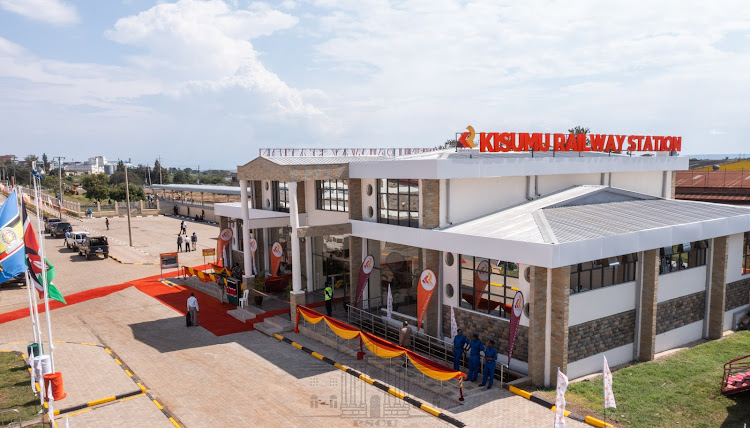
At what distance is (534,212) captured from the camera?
20.3 m

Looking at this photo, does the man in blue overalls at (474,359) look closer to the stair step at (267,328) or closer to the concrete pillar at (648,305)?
the concrete pillar at (648,305)

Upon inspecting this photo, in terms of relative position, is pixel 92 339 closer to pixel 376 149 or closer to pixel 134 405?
pixel 134 405

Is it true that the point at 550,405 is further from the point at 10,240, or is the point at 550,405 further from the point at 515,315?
the point at 10,240

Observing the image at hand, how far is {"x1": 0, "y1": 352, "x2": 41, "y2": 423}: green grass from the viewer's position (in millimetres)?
15086

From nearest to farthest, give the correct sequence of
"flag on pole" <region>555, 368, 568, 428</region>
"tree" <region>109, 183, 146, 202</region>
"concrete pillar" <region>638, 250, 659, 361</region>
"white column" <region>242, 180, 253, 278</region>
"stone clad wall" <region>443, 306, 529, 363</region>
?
"flag on pole" <region>555, 368, 568, 428</region> < "stone clad wall" <region>443, 306, 529, 363</region> < "concrete pillar" <region>638, 250, 659, 361</region> < "white column" <region>242, 180, 253, 278</region> < "tree" <region>109, 183, 146, 202</region>

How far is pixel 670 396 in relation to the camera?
15781 mm

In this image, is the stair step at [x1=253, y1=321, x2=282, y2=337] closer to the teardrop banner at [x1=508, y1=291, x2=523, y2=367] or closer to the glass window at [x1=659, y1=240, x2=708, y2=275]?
the teardrop banner at [x1=508, y1=291, x2=523, y2=367]

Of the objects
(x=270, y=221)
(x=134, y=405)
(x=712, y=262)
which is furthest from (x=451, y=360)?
(x=270, y=221)

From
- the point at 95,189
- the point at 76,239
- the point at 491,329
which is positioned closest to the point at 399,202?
the point at 491,329

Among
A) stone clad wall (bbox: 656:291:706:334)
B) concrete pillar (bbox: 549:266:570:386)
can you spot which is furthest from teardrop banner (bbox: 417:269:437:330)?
stone clad wall (bbox: 656:291:706:334)

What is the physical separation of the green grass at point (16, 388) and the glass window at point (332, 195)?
46.4ft

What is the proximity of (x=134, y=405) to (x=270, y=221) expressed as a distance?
14481mm

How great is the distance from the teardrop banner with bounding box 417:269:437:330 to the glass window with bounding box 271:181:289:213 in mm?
12685

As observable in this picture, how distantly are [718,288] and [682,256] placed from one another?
279 cm
